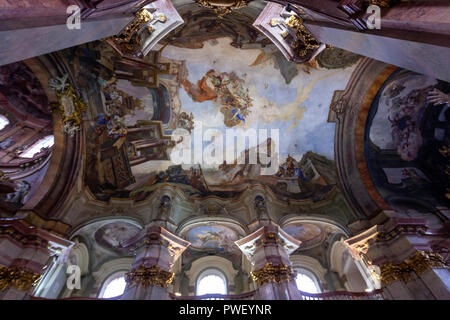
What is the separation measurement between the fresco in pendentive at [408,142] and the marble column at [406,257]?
2367mm

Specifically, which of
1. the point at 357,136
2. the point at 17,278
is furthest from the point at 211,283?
the point at 357,136

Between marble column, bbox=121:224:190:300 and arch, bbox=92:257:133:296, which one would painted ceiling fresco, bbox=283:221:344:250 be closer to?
marble column, bbox=121:224:190:300

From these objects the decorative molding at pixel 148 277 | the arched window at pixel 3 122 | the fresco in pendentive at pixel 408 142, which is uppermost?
the arched window at pixel 3 122

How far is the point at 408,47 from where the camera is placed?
3586 mm

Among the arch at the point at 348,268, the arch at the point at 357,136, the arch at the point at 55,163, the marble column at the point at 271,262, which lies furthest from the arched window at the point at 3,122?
the arch at the point at 348,268

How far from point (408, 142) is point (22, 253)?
620 inches

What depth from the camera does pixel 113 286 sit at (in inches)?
444

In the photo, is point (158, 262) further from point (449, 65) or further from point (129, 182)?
point (449, 65)

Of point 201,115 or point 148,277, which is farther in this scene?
point 201,115

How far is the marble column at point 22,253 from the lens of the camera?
659cm

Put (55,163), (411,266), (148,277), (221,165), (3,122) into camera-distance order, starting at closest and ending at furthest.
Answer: (411,266) → (148,277) → (55,163) → (221,165) → (3,122)

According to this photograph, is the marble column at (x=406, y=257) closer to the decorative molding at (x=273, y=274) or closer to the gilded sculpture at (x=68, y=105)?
the decorative molding at (x=273, y=274)

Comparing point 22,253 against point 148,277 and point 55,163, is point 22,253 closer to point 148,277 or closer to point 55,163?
point 148,277
